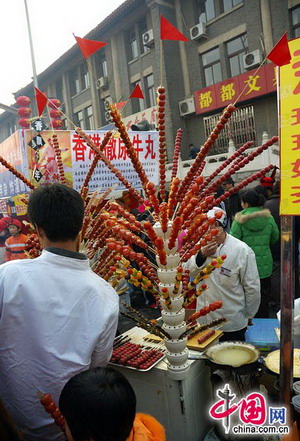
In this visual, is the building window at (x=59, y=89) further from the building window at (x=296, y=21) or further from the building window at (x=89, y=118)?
the building window at (x=296, y=21)

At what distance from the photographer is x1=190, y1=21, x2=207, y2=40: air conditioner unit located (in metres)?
14.0

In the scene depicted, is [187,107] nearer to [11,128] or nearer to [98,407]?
[98,407]

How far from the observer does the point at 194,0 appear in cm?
1445

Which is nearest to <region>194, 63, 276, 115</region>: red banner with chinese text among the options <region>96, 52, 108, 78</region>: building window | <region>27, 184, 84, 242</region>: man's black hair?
<region>96, 52, 108, 78</region>: building window

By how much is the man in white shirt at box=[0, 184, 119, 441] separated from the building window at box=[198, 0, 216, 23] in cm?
1561

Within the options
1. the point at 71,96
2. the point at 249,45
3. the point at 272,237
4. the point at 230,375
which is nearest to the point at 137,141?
the point at 272,237

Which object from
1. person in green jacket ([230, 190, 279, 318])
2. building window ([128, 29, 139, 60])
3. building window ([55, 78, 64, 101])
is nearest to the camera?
person in green jacket ([230, 190, 279, 318])

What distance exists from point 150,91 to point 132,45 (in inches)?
108

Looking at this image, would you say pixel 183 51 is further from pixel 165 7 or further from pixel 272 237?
pixel 272 237

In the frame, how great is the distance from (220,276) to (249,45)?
12605mm

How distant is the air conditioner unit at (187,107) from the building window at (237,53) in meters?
1.98

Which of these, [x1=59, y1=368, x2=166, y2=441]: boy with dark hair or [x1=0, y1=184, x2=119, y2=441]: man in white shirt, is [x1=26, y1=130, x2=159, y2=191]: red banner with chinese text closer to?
[x1=0, y1=184, x2=119, y2=441]: man in white shirt

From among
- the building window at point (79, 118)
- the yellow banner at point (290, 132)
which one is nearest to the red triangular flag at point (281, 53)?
the yellow banner at point (290, 132)

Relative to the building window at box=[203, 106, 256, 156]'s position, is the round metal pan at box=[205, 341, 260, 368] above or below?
below
